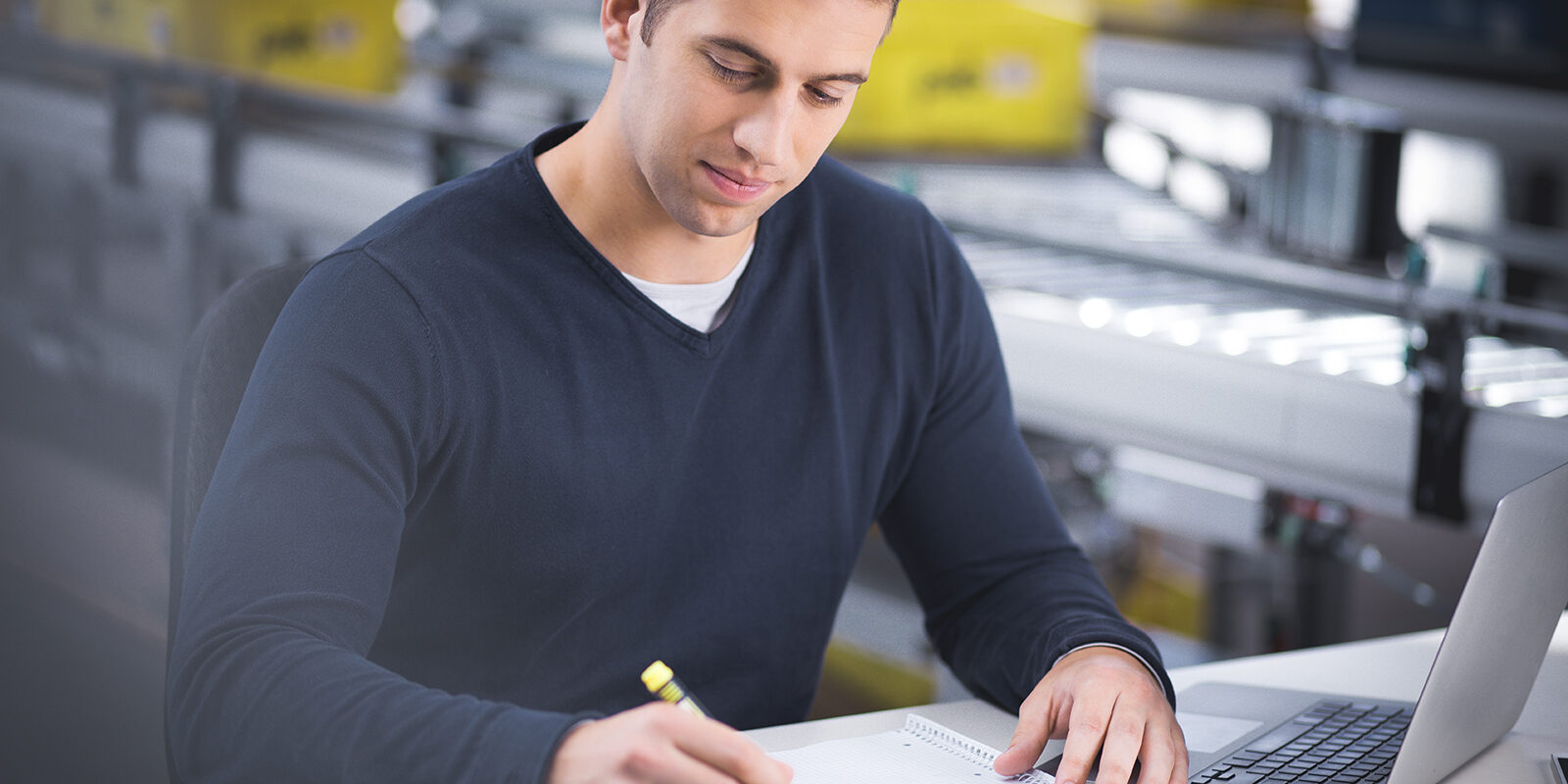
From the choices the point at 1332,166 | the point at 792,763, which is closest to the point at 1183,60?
the point at 1332,166

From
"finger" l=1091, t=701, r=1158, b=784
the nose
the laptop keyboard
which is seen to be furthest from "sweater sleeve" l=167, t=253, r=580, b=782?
the laptop keyboard

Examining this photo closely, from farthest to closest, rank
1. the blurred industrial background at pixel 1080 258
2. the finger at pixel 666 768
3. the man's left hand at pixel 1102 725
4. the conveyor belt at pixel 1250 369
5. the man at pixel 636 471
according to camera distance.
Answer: the blurred industrial background at pixel 1080 258, the conveyor belt at pixel 1250 369, the man's left hand at pixel 1102 725, the man at pixel 636 471, the finger at pixel 666 768

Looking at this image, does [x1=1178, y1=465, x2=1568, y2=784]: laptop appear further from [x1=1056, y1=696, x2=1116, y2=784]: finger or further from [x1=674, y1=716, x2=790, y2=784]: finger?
[x1=674, y1=716, x2=790, y2=784]: finger

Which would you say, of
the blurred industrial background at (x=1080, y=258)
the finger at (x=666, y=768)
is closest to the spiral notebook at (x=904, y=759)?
the finger at (x=666, y=768)

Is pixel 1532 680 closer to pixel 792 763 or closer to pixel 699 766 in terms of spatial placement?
pixel 792 763

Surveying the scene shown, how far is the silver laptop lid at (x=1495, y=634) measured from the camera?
81cm

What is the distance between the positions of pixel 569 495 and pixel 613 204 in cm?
21

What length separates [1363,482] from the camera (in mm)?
1487

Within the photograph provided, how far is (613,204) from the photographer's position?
1007 mm

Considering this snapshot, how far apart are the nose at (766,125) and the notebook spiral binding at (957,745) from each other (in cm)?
39

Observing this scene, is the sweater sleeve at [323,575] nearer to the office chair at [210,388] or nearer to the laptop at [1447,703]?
the office chair at [210,388]

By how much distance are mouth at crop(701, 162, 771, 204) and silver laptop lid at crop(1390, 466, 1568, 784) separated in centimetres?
48

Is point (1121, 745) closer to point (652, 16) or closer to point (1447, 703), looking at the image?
point (1447, 703)

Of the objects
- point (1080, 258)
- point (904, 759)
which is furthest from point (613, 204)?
point (1080, 258)
